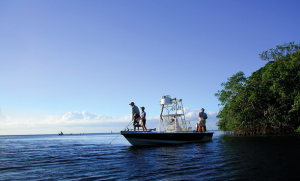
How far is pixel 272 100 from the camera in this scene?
115ft

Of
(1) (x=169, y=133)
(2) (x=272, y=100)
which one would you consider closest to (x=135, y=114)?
(1) (x=169, y=133)

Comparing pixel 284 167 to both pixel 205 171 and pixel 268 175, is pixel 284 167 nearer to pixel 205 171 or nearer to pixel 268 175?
pixel 268 175

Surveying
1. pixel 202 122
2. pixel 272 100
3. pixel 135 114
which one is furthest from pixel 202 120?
pixel 272 100

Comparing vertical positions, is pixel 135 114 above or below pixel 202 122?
above

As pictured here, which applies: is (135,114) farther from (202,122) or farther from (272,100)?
(272,100)

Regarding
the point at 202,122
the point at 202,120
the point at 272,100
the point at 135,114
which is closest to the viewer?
the point at 135,114

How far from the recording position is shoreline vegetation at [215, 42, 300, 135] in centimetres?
2700

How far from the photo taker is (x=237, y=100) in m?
36.1

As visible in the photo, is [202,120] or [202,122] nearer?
[202,120]

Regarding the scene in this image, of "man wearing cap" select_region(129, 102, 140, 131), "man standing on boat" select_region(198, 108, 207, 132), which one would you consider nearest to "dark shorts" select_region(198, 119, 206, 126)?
"man standing on boat" select_region(198, 108, 207, 132)

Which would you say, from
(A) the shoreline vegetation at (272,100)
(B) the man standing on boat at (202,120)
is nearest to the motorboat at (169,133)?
(B) the man standing on boat at (202,120)

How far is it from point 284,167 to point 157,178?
14.4 ft

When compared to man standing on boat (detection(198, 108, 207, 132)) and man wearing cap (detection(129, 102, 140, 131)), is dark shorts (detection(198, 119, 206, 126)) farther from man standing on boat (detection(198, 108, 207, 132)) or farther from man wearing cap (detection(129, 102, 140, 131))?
man wearing cap (detection(129, 102, 140, 131))

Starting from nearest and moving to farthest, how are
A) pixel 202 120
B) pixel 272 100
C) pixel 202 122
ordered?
pixel 202 120, pixel 202 122, pixel 272 100
